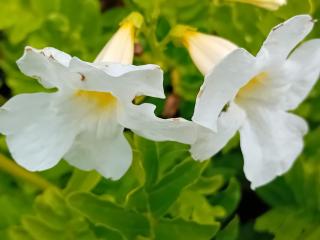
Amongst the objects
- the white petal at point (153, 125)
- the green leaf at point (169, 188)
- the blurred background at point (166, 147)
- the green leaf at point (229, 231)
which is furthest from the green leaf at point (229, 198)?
the white petal at point (153, 125)

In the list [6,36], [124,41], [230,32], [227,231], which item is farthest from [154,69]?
[6,36]

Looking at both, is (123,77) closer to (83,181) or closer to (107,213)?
(107,213)

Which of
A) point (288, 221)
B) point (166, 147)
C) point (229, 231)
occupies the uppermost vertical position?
point (166, 147)

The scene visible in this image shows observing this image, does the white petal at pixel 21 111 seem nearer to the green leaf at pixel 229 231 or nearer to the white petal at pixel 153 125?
the white petal at pixel 153 125

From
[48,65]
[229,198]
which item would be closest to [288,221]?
[229,198]

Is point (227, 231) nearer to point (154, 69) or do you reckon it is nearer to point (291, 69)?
point (291, 69)

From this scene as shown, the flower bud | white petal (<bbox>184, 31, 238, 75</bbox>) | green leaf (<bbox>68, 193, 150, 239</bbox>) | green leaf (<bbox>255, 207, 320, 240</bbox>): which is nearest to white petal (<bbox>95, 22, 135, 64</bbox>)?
the flower bud

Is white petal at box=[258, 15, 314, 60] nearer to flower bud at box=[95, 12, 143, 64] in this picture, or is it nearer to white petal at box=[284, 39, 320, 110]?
white petal at box=[284, 39, 320, 110]
